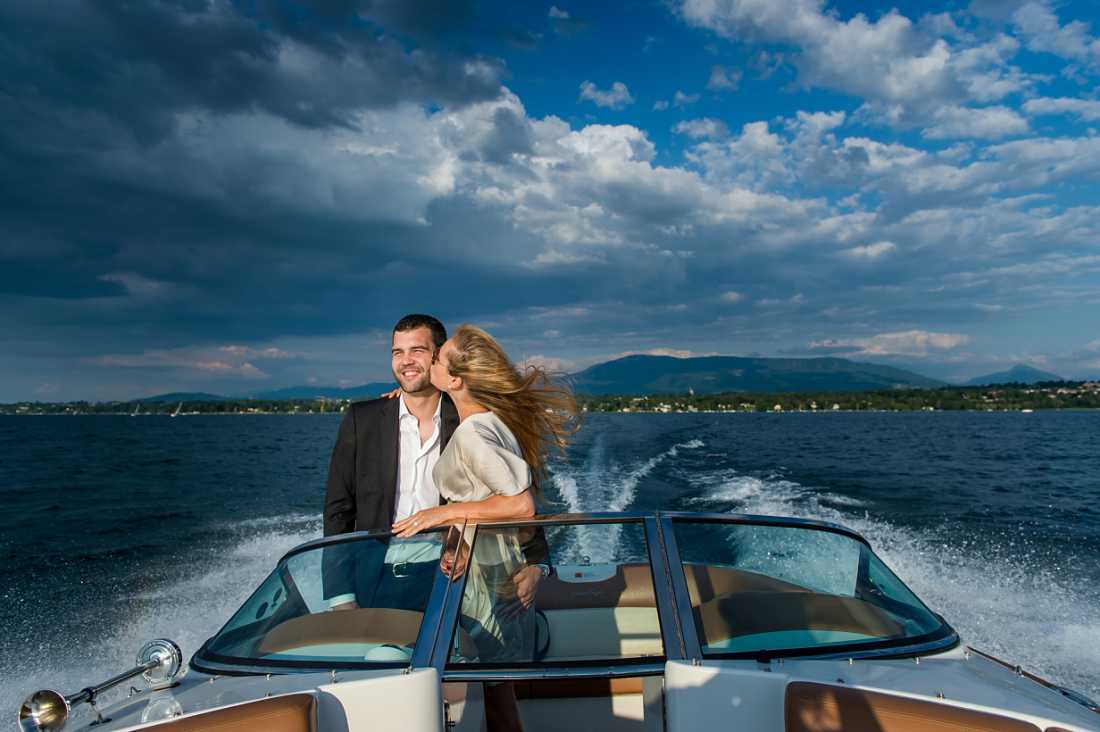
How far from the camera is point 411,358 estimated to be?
394 cm

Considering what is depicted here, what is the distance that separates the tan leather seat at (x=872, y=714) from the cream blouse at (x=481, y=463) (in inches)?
48.9

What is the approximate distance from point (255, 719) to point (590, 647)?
1.60 meters

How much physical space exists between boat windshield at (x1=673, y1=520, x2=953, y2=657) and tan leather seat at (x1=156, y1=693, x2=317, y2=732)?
3.84 feet

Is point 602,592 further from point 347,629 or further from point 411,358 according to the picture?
point 411,358

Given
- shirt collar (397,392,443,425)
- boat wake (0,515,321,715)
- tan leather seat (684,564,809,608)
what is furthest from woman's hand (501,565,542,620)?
boat wake (0,515,321,715)

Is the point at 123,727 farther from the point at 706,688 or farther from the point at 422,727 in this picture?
the point at 706,688

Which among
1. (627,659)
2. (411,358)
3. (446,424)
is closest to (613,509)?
(446,424)

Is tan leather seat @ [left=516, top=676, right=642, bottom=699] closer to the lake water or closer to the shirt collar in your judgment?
the shirt collar

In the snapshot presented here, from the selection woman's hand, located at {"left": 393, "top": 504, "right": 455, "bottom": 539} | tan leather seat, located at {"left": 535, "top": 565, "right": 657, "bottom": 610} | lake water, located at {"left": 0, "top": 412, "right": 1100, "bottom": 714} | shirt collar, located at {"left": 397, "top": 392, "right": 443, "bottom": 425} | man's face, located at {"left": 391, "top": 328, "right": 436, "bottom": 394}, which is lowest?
lake water, located at {"left": 0, "top": 412, "right": 1100, "bottom": 714}

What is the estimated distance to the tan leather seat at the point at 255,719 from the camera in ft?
5.93

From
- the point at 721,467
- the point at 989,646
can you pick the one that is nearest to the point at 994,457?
the point at 721,467

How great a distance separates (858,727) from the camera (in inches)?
70.0

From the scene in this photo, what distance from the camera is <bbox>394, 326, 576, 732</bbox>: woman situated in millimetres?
2539

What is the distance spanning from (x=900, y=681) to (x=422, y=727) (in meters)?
1.33
